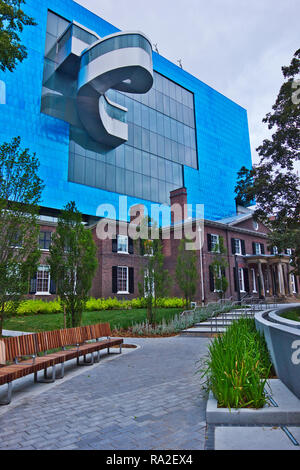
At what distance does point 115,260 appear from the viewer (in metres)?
27.0

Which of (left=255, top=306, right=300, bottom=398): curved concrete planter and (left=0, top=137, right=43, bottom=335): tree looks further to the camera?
(left=0, top=137, right=43, bottom=335): tree

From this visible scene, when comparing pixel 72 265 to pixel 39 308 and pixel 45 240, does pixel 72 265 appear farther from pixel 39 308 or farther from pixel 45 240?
pixel 45 240

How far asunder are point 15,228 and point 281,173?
14.1 meters

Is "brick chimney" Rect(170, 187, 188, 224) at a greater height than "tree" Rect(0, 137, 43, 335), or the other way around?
"brick chimney" Rect(170, 187, 188, 224)

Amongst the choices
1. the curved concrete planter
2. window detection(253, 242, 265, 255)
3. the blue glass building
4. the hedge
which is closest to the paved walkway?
the curved concrete planter

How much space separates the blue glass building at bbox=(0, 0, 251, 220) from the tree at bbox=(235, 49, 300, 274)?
21.1 m

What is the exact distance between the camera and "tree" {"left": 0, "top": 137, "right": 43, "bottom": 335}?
8.83 metres

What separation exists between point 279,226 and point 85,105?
91.6 feet

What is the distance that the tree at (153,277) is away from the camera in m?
14.9

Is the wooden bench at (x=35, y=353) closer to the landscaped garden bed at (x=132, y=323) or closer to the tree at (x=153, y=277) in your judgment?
the landscaped garden bed at (x=132, y=323)

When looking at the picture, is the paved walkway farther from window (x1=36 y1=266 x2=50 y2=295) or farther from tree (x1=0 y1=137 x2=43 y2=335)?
window (x1=36 y1=266 x2=50 y2=295)

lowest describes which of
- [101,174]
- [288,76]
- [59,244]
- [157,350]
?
[157,350]

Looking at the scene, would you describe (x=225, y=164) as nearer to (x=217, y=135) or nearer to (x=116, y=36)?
(x=217, y=135)
